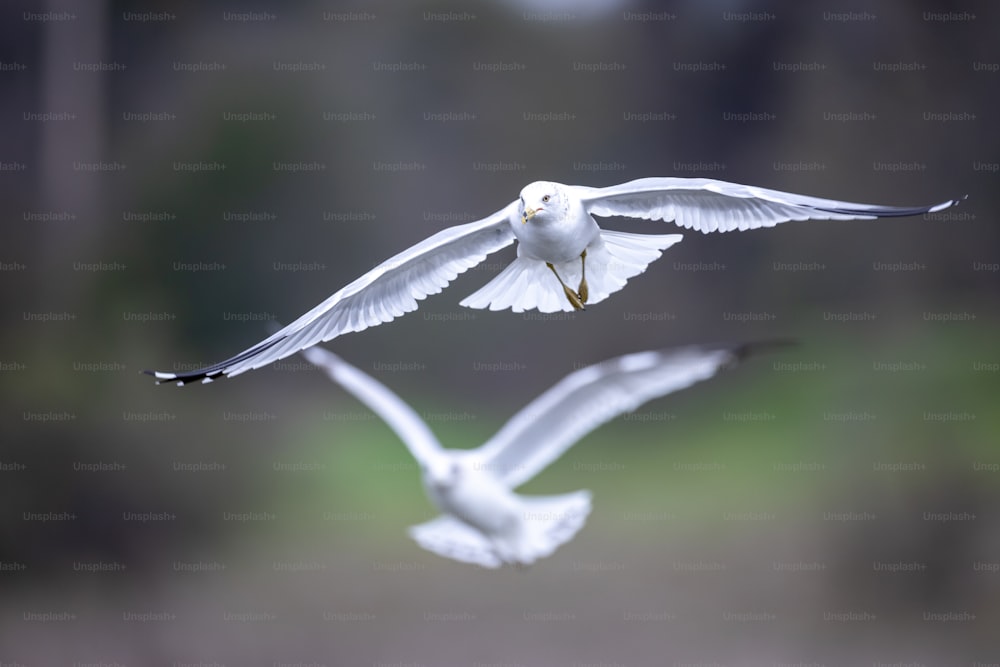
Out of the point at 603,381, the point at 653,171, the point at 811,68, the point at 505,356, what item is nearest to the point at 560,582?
the point at 505,356

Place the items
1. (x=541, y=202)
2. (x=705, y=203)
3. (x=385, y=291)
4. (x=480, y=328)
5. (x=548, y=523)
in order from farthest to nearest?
(x=480, y=328), (x=548, y=523), (x=385, y=291), (x=705, y=203), (x=541, y=202)

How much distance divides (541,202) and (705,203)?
0.52 meters

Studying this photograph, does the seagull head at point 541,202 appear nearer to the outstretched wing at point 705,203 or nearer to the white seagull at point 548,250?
the white seagull at point 548,250

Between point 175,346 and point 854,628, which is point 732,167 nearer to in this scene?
point 854,628

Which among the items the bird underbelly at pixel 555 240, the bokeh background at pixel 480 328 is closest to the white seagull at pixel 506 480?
the bird underbelly at pixel 555 240

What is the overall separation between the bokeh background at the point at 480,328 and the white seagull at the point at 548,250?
3.31 m

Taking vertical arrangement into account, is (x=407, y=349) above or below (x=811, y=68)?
below

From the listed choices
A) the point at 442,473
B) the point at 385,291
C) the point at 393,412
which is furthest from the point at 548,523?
the point at 385,291

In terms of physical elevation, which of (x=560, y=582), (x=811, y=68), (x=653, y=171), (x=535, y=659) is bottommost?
(x=535, y=659)

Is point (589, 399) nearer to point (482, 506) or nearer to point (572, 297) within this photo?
point (572, 297)

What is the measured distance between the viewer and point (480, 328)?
7117 millimetres

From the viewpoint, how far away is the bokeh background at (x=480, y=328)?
691 cm

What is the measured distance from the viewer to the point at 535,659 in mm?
6965

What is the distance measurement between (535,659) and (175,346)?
2847 mm
